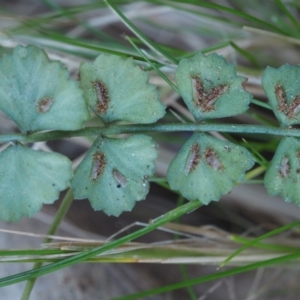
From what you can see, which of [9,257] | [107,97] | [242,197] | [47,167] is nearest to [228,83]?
[107,97]

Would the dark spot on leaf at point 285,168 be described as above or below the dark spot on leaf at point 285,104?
below

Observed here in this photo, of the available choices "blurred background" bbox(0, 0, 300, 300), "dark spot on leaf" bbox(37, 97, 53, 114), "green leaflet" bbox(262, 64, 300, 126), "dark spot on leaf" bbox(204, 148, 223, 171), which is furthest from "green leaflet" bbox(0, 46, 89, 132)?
A: "blurred background" bbox(0, 0, 300, 300)

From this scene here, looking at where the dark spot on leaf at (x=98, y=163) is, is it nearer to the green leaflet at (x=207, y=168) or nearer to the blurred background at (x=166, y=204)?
the green leaflet at (x=207, y=168)

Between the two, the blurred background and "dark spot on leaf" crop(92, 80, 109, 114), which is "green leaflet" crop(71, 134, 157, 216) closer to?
"dark spot on leaf" crop(92, 80, 109, 114)

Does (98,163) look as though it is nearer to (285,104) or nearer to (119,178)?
(119,178)

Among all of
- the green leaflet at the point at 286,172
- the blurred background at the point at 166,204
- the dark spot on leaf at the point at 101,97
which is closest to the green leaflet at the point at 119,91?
the dark spot on leaf at the point at 101,97
